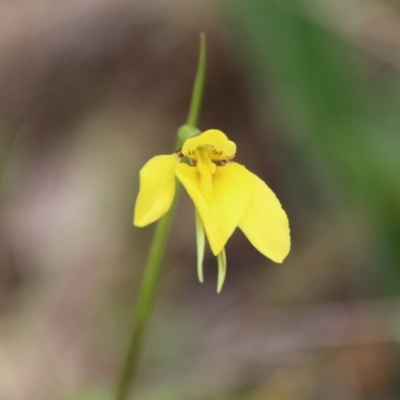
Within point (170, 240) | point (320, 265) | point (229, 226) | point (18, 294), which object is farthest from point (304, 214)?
point (229, 226)

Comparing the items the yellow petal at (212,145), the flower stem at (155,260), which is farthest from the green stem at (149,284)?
the yellow petal at (212,145)

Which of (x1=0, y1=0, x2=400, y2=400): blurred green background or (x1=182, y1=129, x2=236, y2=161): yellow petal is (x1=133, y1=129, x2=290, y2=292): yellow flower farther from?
(x1=0, y1=0, x2=400, y2=400): blurred green background

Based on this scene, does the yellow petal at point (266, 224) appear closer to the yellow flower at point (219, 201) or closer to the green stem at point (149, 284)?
the yellow flower at point (219, 201)

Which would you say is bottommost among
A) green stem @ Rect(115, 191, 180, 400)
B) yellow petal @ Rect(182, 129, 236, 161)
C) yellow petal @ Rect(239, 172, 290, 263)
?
green stem @ Rect(115, 191, 180, 400)

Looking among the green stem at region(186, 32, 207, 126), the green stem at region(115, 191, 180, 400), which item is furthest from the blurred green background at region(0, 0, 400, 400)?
the green stem at region(186, 32, 207, 126)

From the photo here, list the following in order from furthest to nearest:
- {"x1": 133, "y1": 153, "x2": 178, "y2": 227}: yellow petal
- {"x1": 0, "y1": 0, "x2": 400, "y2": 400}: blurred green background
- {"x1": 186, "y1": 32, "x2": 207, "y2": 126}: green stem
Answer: {"x1": 0, "y1": 0, "x2": 400, "y2": 400}: blurred green background → {"x1": 186, "y1": 32, "x2": 207, "y2": 126}: green stem → {"x1": 133, "y1": 153, "x2": 178, "y2": 227}: yellow petal

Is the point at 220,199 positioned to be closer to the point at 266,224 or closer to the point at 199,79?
the point at 266,224

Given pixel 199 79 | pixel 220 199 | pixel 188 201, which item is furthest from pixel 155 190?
pixel 188 201
